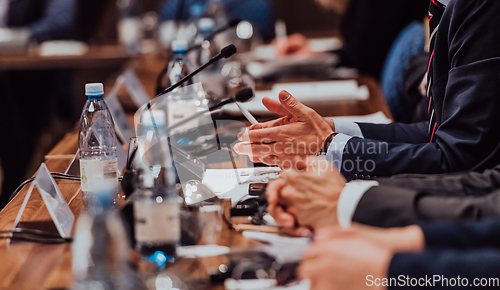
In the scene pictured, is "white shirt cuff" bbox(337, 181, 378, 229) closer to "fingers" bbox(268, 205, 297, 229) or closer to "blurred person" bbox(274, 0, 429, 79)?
"fingers" bbox(268, 205, 297, 229)

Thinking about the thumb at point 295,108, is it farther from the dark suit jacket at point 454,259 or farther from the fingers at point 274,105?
the dark suit jacket at point 454,259

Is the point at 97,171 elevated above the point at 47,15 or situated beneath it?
situated beneath

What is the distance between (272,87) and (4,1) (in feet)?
7.85

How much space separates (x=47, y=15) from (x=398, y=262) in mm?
3573

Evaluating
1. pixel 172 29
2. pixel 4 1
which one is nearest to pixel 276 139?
pixel 172 29

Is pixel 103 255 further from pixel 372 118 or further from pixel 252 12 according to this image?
pixel 252 12

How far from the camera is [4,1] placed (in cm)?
362

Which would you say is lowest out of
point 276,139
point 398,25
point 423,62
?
point 276,139

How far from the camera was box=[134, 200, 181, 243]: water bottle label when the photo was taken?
712mm

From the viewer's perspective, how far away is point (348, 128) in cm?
127

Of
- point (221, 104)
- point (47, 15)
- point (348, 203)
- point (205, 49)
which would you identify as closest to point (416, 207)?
point (348, 203)

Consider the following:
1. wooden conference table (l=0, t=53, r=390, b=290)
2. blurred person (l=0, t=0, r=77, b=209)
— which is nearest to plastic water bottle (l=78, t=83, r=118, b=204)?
wooden conference table (l=0, t=53, r=390, b=290)

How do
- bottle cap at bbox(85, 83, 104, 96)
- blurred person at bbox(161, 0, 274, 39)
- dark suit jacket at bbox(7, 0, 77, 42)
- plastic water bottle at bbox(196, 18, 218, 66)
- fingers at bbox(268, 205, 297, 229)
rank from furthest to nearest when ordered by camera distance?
blurred person at bbox(161, 0, 274, 39), dark suit jacket at bbox(7, 0, 77, 42), plastic water bottle at bbox(196, 18, 218, 66), bottle cap at bbox(85, 83, 104, 96), fingers at bbox(268, 205, 297, 229)

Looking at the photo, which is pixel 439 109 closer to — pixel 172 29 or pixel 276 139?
pixel 276 139
